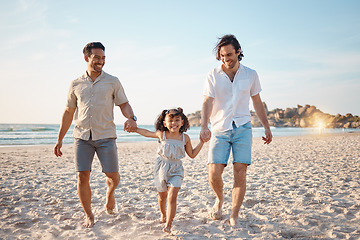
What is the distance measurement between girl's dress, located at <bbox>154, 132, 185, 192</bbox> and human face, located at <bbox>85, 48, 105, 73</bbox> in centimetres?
123

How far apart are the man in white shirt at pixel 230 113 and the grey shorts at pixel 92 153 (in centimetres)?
118

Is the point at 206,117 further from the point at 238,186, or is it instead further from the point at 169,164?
the point at 238,186

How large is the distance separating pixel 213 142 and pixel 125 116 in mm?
1215

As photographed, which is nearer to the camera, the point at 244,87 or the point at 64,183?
the point at 244,87

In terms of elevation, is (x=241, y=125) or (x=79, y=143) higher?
(x=241, y=125)

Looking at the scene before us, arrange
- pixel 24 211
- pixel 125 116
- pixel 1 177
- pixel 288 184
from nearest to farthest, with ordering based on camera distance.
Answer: pixel 125 116
pixel 24 211
pixel 288 184
pixel 1 177

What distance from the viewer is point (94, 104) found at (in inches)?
127

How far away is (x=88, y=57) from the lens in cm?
332

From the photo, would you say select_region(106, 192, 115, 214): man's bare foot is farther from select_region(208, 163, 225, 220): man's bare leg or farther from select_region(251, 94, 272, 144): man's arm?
select_region(251, 94, 272, 144): man's arm

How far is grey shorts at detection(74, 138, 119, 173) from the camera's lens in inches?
127

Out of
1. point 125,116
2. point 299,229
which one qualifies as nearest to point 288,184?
point 299,229

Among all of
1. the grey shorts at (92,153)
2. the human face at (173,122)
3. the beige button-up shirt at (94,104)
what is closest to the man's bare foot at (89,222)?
the grey shorts at (92,153)

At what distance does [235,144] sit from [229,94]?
0.61 meters

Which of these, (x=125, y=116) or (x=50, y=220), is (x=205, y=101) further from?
(x=50, y=220)
